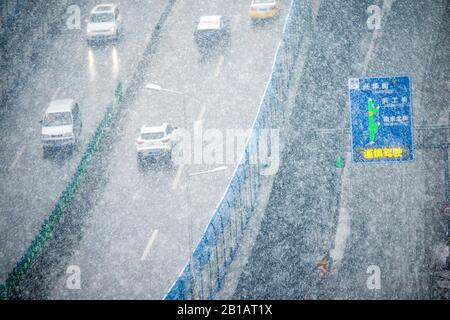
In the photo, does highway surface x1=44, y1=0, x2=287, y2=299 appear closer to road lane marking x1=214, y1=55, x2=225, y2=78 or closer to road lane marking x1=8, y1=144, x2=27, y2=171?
road lane marking x1=214, y1=55, x2=225, y2=78

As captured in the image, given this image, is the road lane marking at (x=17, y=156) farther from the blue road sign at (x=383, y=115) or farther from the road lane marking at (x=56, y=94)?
the blue road sign at (x=383, y=115)

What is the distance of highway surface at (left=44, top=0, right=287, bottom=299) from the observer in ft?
68.5

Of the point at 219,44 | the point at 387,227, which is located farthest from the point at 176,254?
the point at 219,44

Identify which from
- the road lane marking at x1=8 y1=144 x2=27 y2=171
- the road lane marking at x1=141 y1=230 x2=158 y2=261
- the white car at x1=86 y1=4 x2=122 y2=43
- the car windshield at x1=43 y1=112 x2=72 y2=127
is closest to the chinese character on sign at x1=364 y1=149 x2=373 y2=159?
the road lane marking at x1=141 y1=230 x2=158 y2=261

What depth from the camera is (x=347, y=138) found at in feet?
87.4

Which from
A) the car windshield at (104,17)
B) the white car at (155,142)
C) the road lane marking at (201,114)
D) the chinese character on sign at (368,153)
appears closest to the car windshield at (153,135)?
the white car at (155,142)

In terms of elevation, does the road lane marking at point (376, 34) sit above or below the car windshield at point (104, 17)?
below

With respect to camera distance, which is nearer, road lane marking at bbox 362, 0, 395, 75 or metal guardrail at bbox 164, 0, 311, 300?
metal guardrail at bbox 164, 0, 311, 300

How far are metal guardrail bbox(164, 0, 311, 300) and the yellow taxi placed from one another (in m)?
7.82

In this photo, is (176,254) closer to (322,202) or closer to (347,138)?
(322,202)

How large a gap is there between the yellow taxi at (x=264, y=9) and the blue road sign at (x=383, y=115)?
16.8m

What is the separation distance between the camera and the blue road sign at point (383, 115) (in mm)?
17172
